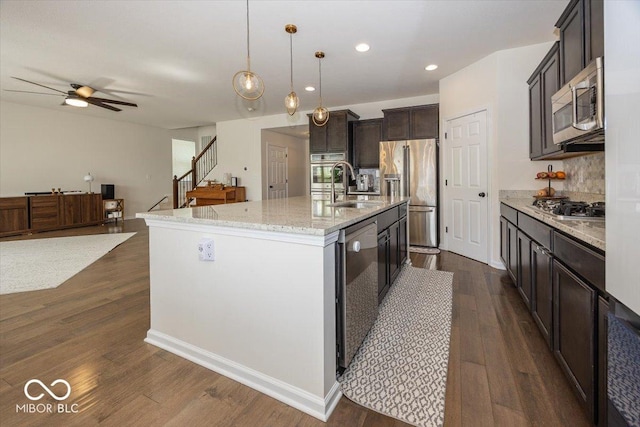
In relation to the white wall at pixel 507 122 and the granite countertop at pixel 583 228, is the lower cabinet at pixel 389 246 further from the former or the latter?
the white wall at pixel 507 122

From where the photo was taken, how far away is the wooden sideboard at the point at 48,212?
19.6 feet

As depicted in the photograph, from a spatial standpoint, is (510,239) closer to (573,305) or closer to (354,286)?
(573,305)

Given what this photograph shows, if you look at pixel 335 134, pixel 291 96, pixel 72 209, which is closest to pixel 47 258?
pixel 72 209

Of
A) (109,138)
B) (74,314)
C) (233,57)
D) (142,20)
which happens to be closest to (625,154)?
(74,314)

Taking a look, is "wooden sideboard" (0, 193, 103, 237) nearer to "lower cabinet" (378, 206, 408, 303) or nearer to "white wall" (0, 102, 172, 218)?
"white wall" (0, 102, 172, 218)

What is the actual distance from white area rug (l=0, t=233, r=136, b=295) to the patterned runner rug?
3.30 metres

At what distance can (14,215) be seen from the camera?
19.9 ft

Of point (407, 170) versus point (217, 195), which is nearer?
point (407, 170)

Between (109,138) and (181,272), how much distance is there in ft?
26.2

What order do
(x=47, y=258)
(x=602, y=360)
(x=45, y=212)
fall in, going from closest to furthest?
(x=602, y=360) → (x=47, y=258) → (x=45, y=212)

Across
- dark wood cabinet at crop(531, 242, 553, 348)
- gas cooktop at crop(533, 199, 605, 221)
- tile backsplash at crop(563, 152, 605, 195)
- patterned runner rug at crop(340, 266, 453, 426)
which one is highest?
tile backsplash at crop(563, 152, 605, 195)

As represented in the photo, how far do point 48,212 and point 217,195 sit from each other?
3453 mm

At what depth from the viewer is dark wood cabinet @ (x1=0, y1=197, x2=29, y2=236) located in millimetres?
5902

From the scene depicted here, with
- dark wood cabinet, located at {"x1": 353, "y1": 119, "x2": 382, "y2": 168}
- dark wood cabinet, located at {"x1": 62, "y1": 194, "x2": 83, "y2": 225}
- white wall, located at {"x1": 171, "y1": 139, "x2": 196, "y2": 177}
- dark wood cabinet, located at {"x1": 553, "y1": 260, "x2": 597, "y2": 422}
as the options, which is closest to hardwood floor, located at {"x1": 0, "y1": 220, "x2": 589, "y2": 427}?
dark wood cabinet, located at {"x1": 553, "y1": 260, "x2": 597, "y2": 422}
